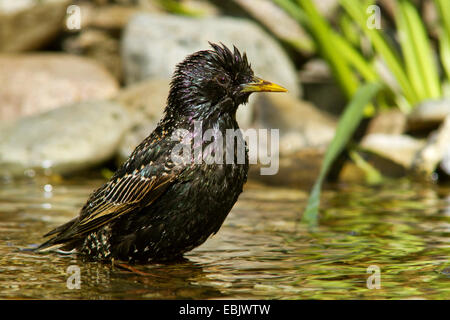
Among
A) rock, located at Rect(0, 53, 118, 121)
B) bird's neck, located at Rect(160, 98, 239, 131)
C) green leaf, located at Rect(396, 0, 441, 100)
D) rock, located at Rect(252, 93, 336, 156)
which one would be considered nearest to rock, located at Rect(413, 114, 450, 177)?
green leaf, located at Rect(396, 0, 441, 100)

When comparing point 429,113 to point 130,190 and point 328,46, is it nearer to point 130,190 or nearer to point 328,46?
point 328,46

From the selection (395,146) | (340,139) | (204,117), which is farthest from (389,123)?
(204,117)

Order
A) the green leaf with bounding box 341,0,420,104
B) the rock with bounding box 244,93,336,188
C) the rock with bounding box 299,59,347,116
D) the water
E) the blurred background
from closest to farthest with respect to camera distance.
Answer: the water, the blurred background, the rock with bounding box 244,93,336,188, the green leaf with bounding box 341,0,420,104, the rock with bounding box 299,59,347,116

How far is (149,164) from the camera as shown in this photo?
400 centimetres

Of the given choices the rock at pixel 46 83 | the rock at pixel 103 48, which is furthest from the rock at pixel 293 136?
the rock at pixel 103 48

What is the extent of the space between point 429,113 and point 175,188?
4834 mm

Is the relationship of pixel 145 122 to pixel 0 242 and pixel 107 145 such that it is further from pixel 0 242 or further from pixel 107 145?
pixel 0 242

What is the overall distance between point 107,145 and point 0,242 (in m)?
3.97

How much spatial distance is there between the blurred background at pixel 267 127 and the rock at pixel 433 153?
0.02 metres

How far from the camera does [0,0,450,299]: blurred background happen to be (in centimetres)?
378

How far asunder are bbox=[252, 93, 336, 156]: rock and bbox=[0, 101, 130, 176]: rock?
1652mm

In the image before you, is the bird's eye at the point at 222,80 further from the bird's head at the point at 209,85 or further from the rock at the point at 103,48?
the rock at the point at 103,48

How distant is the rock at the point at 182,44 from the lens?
10062 millimetres

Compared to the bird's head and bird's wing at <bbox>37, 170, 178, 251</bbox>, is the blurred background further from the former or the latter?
the bird's head
